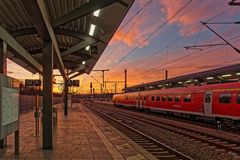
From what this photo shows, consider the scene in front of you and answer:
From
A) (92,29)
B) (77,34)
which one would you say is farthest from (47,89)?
(92,29)

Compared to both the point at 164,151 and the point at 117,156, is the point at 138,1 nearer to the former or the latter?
the point at 164,151

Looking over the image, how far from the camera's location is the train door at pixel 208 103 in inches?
947

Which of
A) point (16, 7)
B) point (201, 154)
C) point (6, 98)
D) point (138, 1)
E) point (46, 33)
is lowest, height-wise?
point (201, 154)

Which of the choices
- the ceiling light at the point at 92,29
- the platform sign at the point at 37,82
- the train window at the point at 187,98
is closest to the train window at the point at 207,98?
the train window at the point at 187,98

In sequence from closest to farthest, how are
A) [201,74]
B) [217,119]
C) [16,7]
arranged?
1. [16,7]
2. [217,119]
3. [201,74]

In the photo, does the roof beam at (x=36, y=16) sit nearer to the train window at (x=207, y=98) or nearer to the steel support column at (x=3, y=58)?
the steel support column at (x=3, y=58)

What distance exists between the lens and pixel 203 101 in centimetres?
2536

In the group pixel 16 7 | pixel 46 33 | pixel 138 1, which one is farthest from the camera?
pixel 138 1

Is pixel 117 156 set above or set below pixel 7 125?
below

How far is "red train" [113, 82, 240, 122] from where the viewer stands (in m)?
21.1

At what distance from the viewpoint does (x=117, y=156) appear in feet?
34.9

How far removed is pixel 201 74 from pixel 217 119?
1192 cm

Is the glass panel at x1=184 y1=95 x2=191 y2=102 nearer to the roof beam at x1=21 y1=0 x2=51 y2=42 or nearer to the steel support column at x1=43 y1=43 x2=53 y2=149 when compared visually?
the steel support column at x1=43 y1=43 x2=53 y2=149

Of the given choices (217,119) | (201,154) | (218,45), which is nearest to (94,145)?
(201,154)
